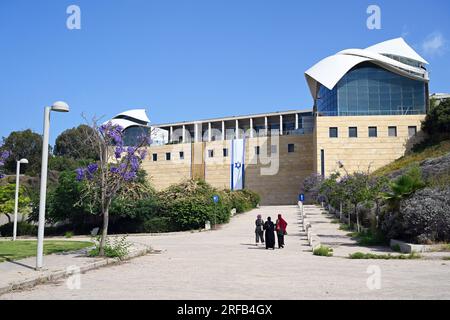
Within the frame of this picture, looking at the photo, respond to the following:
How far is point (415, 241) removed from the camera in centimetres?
Result: 1434

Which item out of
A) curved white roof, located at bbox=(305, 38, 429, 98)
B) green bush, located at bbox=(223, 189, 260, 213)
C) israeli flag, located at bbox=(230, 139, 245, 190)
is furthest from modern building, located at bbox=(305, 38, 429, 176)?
israeli flag, located at bbox=(230, 139, 245, 190)

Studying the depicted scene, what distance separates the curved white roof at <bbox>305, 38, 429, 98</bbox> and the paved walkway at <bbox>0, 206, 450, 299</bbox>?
44.7 meters

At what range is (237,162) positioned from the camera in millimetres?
63531

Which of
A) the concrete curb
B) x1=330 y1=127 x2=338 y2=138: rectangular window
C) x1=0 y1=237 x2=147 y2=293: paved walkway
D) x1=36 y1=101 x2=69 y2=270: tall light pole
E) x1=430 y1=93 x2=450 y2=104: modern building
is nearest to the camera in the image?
the concrete curb

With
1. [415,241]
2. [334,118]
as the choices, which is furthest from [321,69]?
[415,241]

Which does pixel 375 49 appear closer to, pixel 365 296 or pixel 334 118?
pixel 334 118

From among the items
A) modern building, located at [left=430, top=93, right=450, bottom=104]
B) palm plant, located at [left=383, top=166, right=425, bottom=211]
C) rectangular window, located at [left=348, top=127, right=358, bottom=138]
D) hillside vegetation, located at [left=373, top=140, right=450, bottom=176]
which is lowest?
palm plant, located at [left=383, top=166, right=425, bottom=211]

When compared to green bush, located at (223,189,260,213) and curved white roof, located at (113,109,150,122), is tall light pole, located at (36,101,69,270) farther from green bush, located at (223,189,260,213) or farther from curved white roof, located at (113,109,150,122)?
curved white roof, located at (113,109,150,122)

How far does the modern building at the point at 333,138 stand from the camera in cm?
5141

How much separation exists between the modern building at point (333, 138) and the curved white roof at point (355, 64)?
124 mm

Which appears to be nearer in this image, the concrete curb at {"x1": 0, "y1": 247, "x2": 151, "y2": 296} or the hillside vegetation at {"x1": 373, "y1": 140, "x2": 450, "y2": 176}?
the concrete curb at {"x1": 0, "y1": 247, "x2": 151, "y2": 296}

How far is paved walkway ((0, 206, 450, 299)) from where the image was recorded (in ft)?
23.9

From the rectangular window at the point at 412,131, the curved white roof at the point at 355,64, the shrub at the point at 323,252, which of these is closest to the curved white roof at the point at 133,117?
the curved white roof at the point at 355,64
